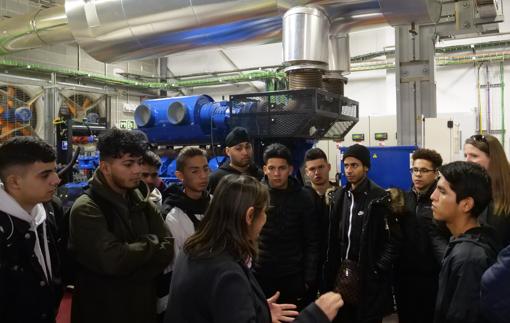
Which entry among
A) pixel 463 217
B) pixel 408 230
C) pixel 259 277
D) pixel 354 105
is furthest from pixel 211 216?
pixel 354 105

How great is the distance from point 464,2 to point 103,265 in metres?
3.77

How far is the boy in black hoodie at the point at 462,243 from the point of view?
53.1 inches

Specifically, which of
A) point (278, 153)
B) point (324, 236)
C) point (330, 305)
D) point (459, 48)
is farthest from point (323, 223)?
point (459, 48)

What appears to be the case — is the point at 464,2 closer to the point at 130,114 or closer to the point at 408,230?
the point at 408,230

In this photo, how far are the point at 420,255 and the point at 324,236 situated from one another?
1.76 ft

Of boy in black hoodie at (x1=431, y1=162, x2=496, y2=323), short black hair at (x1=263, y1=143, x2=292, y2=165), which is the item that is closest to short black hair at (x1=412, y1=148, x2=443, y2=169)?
short black hair at (x1=263, y1=143, x2=292, y2=165)

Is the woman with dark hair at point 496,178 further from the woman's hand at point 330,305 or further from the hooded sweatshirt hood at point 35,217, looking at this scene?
the hooded sweatshirt hood at point 35,217

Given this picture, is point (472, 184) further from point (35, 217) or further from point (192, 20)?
point (192, 20)

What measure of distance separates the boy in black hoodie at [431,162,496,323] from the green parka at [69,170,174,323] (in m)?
1.05

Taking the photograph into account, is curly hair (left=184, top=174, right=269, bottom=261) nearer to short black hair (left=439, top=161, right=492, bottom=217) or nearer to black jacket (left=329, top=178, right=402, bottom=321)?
short black hair (left=439, top=161, right=492, bottom=217)

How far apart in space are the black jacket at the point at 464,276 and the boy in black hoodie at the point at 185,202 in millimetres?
1059

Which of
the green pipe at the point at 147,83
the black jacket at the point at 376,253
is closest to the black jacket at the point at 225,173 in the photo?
the black jacket at the point at 376,253

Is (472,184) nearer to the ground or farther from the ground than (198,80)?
nearer to the ground

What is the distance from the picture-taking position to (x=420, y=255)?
2.32 m
